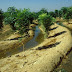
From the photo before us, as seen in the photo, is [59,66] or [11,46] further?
[11,46]

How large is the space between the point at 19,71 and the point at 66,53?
13.8m

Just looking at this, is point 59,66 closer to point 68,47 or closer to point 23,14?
point 68,47

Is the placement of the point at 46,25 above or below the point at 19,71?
above

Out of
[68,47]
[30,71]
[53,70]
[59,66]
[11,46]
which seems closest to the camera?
[30,71]

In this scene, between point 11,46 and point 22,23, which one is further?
point 11,46

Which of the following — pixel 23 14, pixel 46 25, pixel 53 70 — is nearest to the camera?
pixel 53 70

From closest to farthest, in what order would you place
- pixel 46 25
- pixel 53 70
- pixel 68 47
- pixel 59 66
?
pixel 53 70 → pixel 59 66 → pixel 68 47 → pixel 46 25

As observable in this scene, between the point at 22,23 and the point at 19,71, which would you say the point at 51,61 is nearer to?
the point at 19,71

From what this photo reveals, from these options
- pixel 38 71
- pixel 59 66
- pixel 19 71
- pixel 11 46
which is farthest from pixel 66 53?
pixel 11 46

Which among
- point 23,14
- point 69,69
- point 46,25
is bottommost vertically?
point 69,69

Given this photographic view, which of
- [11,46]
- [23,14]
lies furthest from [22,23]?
[11,46]

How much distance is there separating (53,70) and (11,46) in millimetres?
19678

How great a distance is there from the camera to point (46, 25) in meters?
37.7

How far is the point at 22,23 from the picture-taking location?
26047mm
